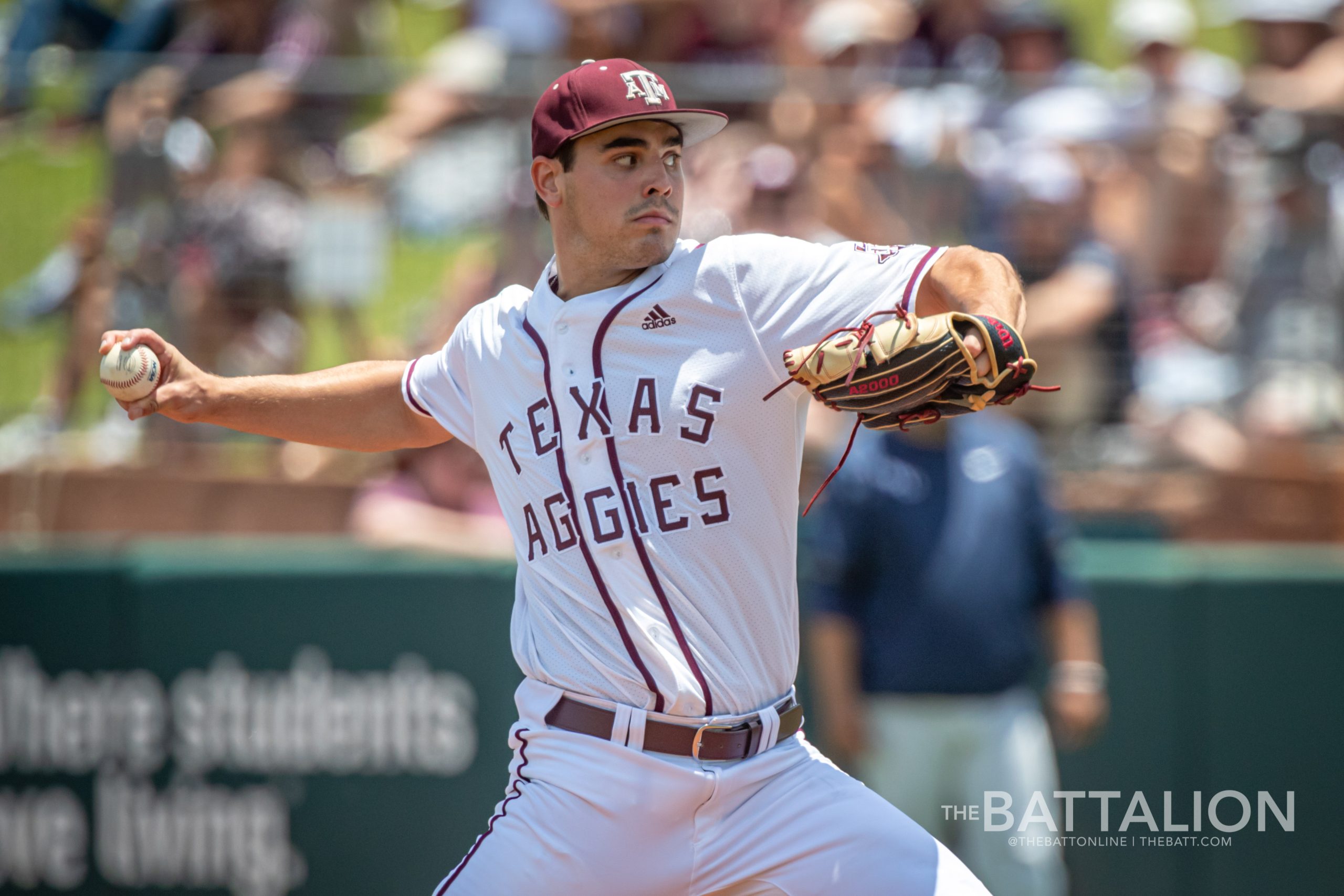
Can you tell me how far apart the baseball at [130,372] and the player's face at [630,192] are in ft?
3.61

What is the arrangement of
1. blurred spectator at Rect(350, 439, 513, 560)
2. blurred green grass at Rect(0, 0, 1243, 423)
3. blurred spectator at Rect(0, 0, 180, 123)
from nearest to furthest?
blurred spectator at Rect(350, 439, 513, 560) < blurred green grass at Rect(0, 0, 1243, 423) < blurred spectator at Rect(0, 0, 180, 123)

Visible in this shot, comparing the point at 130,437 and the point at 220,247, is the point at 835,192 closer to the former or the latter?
the point at 220,247

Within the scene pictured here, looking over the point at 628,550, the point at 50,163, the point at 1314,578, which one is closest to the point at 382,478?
the point at 50,163

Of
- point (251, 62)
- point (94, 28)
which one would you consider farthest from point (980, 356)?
point (94, 28)

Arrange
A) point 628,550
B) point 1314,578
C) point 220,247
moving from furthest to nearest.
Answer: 1. point 220,247
2. point 1314,578
3. point 628,550

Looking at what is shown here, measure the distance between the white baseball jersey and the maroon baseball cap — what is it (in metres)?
0.32

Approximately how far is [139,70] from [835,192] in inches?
125

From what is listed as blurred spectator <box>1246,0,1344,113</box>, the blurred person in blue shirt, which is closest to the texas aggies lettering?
the blurred person in blue shirt

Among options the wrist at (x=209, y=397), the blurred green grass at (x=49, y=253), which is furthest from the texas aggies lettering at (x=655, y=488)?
the blurred green grass at (x=49, y=253)

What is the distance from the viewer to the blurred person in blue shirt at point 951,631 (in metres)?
5.31

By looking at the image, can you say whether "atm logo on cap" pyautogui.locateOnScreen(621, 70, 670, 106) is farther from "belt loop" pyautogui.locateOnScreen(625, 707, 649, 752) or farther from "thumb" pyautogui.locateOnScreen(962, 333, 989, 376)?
"belt loop" pyautogui.locateOnScreen(625, 707, 649, 752)

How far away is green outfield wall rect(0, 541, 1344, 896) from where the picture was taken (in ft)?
19.3

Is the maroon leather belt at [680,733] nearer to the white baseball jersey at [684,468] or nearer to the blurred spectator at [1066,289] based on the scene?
the white baseball jersey at [684,468]

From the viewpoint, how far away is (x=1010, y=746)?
17.3 feet
